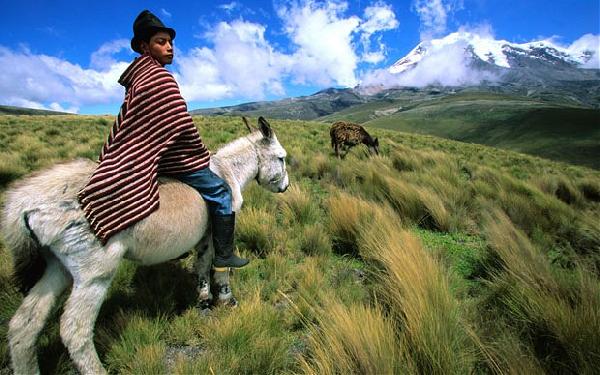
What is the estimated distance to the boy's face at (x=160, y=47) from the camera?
2449 millimetres

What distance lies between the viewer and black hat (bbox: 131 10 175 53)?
2.39 meters

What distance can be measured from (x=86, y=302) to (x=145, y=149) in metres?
1.05

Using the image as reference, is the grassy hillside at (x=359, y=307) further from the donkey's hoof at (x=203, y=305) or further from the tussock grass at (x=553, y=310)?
the donkey's hoof at (x=203, y=305)

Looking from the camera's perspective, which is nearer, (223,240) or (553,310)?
(553,310)

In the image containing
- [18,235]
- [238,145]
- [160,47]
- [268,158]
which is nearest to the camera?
[18,235]

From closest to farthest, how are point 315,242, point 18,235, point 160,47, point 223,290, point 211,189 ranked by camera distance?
point 18,235
point 160,47
point 211,189
point 223,290
point 315,242

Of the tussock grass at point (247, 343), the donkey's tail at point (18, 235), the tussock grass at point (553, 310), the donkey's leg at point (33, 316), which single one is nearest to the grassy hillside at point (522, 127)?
the tussock grass at point (553, 310)

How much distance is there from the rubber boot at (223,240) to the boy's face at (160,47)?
134cm

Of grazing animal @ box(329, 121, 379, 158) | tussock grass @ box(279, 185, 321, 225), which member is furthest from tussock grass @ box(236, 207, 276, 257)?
grazing animal @ box(329, 121, 379, 158)

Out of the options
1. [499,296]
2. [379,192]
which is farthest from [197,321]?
[379,192]

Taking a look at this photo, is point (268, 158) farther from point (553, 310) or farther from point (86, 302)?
point (553, 310)

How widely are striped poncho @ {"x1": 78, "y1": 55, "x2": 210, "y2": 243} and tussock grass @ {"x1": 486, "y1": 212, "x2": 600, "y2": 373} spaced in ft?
9.52

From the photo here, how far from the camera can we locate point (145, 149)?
225 centimetres

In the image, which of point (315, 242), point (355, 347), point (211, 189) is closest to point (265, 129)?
point (211, 189)
